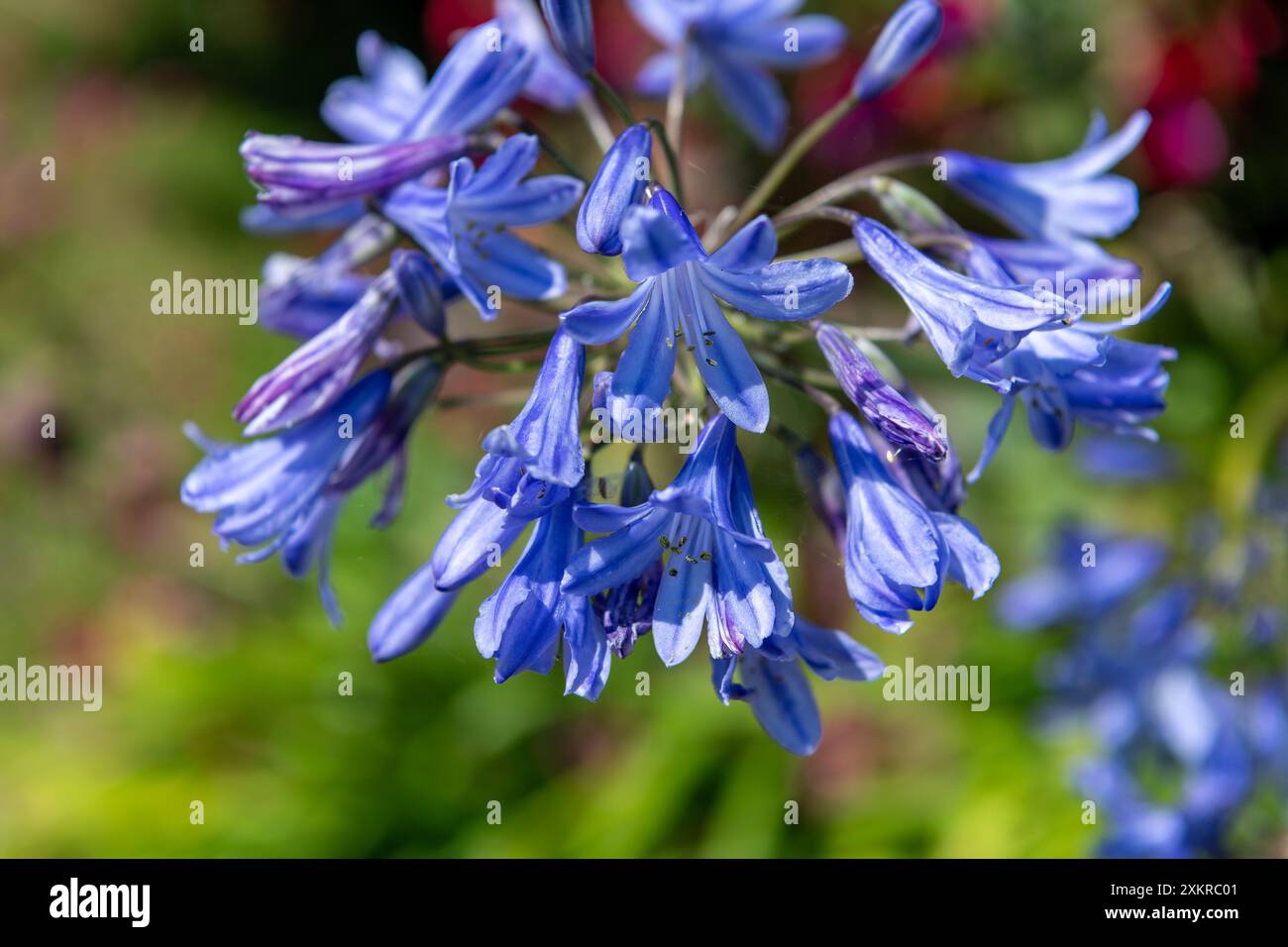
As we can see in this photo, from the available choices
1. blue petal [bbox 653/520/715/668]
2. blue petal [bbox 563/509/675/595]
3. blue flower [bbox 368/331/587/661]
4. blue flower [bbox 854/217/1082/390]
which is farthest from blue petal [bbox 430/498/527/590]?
blue flower [bbox 854/217/1082/390]

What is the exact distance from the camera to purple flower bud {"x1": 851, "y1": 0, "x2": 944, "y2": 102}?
9.34 feet

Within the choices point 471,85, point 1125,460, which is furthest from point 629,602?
point 1125,460

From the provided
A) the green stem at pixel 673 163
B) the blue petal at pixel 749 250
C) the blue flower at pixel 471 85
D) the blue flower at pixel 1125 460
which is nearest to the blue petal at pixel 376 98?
the blue flower at pixel 471 85

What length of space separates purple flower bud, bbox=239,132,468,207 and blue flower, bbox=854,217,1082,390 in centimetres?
115

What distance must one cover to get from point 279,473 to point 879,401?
1.52m

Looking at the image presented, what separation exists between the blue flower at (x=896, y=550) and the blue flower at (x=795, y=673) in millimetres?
172

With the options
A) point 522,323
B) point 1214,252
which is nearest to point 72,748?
point 522,323

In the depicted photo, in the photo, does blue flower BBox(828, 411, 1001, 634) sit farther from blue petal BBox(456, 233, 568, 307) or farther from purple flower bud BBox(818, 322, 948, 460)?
blue petal BBox(456, 233, 568, 307)

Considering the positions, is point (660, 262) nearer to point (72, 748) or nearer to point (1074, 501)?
point (1074, 501)

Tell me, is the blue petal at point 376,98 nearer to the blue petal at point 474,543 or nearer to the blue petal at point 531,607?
the blue petal at point 474,543

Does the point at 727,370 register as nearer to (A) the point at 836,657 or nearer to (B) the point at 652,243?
(B) the point at 652,243

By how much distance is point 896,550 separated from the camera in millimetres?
2264

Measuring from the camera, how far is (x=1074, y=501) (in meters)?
5.85

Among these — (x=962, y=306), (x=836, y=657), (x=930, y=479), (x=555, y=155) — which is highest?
(x=555, y=155)
